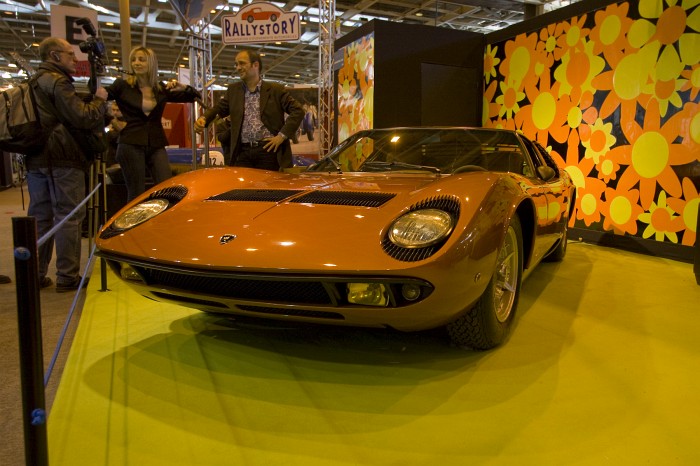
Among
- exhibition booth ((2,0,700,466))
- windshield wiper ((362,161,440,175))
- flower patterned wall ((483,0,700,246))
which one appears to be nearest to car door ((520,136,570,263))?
exhibition booth ((2,0,700,466))

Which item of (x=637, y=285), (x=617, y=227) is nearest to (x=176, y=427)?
(x=637, y=285)

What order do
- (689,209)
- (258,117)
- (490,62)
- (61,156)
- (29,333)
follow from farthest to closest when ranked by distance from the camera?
(490,62)
(689,209)
(258,117)
(61,156)
(29,333)

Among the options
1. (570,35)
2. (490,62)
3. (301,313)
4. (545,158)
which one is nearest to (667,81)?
(570,35)

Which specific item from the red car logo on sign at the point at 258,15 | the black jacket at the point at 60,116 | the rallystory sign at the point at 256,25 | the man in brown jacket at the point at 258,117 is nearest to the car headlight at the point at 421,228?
the man in brown jacket at the point at 258,117

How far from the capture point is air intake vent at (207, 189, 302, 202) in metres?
2.16

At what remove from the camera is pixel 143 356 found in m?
2.17

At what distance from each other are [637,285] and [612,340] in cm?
136

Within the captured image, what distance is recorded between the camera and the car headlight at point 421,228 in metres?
1.71

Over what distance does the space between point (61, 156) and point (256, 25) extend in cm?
488

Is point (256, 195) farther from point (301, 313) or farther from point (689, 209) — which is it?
point (689, 209)

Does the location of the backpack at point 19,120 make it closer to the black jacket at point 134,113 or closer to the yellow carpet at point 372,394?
the black jacket at point 134,113

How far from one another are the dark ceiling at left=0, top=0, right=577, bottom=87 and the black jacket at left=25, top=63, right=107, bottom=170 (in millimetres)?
7368

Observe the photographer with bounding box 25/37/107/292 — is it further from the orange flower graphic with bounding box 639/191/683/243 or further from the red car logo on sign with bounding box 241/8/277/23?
the orange flower graphic with bounding box 639/191/683/243

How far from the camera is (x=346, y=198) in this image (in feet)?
6.84
